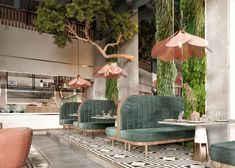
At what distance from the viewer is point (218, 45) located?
433cm

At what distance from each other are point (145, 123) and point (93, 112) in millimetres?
2853

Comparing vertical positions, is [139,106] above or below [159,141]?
above

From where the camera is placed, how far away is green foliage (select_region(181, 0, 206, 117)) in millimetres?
5203

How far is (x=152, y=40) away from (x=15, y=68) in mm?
5757

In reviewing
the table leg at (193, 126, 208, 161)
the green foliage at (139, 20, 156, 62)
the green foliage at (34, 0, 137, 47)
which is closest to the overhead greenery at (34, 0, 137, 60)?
the green foliage at (34, 0, 137, 47)

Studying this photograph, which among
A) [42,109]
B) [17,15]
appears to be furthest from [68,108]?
[17,15]

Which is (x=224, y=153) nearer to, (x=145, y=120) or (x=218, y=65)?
(x=218, y=65)

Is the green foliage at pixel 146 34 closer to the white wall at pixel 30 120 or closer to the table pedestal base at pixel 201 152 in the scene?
the white wall at pixel 30 120

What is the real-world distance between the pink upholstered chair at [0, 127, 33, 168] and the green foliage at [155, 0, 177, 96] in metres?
4.42

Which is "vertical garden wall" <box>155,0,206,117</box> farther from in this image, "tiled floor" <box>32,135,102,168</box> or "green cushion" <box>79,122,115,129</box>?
"tiled floor" <box>32,135,102,168</box>

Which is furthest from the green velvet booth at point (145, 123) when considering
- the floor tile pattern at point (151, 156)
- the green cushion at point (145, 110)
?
the floor tile pattern at point (151, 156)

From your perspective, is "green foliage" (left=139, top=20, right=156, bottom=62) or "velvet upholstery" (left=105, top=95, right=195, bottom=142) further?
"green foliage" (left=139, top=20, right=156, bottom=62)

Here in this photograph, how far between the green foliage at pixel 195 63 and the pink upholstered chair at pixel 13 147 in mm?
3454

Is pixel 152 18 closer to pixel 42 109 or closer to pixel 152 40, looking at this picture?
pixel 152 40
